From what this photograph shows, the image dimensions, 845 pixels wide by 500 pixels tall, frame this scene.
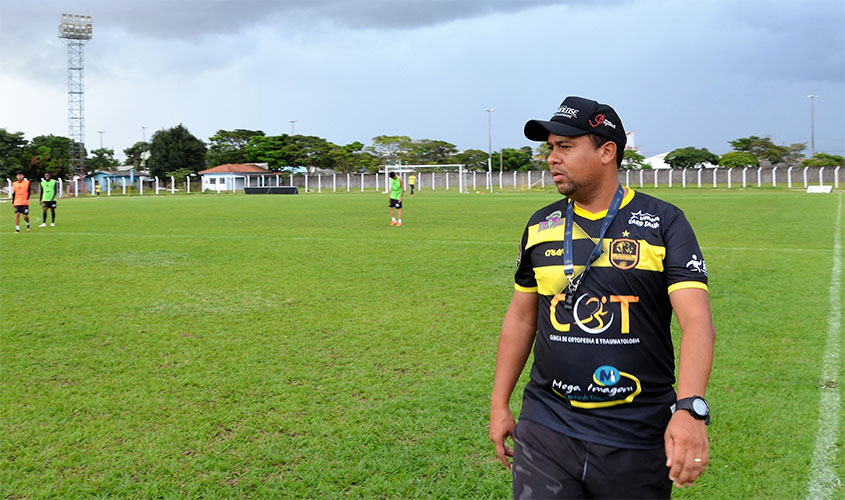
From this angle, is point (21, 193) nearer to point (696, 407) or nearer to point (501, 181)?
point (696, 407)

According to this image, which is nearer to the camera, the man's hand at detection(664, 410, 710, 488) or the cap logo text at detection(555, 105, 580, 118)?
the man's hand at detection(664, 410, 710, 488)

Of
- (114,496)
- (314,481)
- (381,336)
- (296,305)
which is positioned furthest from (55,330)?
(314,481)

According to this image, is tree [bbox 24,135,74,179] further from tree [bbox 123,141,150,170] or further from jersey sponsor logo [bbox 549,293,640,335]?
jersey sponsor logo [bbox 549,293,640,335]

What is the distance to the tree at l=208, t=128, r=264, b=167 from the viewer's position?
90.4 m

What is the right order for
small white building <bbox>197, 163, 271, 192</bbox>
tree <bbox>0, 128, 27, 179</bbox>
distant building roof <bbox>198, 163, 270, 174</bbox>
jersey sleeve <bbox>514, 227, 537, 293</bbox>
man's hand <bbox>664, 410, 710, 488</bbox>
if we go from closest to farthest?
man's hand <bbox>664, 410, 710, 488</bbox> → jersey sleeve <bbox>514, 227, 537, 293</bbox> → tree <bbox>0, 128, 27, 179</bbox> → small white building <bbox>197, 163, 271, 192</bbox> → distant building roof <bbox>198, 163, 270, 174</bbox>

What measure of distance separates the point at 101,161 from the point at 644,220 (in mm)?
100049

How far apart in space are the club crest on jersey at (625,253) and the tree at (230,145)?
90.2 metres

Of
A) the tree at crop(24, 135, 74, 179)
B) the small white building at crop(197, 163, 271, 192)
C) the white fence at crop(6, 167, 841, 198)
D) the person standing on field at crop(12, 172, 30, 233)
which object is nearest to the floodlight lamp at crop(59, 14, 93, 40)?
the tree at crop(24, 135, 74, 179)

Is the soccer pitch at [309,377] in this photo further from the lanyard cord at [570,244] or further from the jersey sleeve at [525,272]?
the lanyard cord at [570,244]

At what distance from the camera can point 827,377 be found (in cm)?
594

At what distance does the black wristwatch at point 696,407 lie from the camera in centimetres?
220

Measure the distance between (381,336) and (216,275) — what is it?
503 cm

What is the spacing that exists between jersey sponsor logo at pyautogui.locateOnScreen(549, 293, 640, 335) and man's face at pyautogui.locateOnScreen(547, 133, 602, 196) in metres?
Result: 0.38

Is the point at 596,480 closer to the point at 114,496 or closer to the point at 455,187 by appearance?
the point at 114,496
